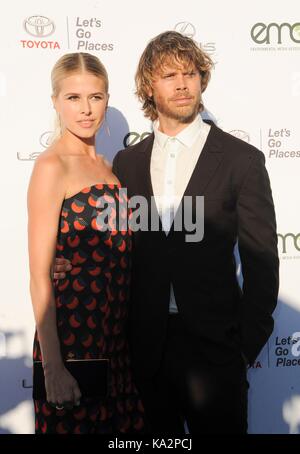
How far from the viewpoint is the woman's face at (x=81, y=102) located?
2.44m

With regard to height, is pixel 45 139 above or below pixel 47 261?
above

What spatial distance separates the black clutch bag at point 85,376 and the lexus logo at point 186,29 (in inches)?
71.2

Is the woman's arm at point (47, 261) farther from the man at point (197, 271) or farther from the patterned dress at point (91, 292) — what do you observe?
the man at point (197, 271)

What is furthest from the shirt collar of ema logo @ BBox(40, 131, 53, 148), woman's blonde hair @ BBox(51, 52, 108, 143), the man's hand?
ema logo @ BBox(40, 131, 53, 148)

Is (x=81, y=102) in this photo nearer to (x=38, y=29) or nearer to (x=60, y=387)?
(x=38, y=29)

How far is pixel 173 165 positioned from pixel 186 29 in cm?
107

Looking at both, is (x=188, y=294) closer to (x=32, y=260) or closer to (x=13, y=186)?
(x=32, y=260)

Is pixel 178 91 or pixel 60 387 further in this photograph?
pixel 178 91

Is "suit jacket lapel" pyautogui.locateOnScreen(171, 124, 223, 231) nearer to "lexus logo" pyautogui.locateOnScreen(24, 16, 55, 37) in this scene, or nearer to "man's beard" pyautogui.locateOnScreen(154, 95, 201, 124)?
"man's beard" pyautogui.locateOnScreen(154, 95, 201, 124)

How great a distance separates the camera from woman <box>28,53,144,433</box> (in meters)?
2.32

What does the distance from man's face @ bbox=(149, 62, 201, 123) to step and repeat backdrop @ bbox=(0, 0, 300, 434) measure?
610 millimetres

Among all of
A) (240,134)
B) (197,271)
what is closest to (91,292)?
(197,271)

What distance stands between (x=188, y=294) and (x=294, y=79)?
161cm

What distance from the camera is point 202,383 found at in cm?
233
